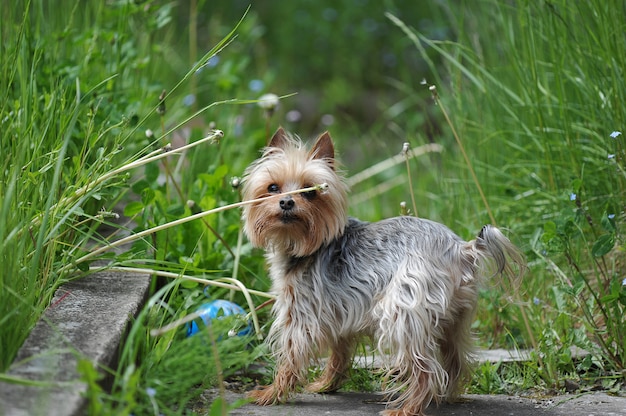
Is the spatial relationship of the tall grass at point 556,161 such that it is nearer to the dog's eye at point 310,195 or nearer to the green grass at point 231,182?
the green grass at point 231,182

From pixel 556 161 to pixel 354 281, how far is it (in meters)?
1.95

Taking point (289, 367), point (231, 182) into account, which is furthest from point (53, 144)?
point (289, 367)

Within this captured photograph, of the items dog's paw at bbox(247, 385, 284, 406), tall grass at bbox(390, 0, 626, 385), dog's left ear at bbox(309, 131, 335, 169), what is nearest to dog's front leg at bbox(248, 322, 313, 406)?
dog's paw at bbox(247, 385, 284, 406)

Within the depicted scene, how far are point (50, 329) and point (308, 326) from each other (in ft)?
3.83

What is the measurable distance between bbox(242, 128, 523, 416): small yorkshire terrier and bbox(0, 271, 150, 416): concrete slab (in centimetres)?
67

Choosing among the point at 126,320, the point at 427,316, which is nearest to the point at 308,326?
the point at 427,316

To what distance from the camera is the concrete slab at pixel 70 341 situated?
2.60m

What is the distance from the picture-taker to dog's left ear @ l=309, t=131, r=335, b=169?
404 cm

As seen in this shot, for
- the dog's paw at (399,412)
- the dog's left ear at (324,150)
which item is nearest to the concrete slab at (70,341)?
the dog's left ear at (324,150)

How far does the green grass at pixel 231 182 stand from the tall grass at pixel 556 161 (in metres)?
0.02

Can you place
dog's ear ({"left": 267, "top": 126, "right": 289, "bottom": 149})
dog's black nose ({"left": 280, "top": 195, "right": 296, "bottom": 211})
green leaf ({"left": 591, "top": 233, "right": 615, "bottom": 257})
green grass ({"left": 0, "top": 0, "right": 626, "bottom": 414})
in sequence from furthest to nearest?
dog's ear ({"left": 267, "top": 126, "right": 289, "bottom": 149}) < green leaf ({"left": 591, "top": 233, "right": 615, "bottom": 257}) < dog's black nose ({"left": 280, "top": 195, "right": 296, "bottom": 211}) < green grass ({"left": 0, "top": 0, "right": 626, "bottom": 414})

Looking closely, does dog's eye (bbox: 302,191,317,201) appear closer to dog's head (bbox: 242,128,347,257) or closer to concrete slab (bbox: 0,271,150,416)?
dog's head (bbox: 242,128,347,257)

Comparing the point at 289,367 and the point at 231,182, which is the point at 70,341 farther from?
the point at 231,182

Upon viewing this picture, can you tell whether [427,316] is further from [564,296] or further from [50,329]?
[50,329]
